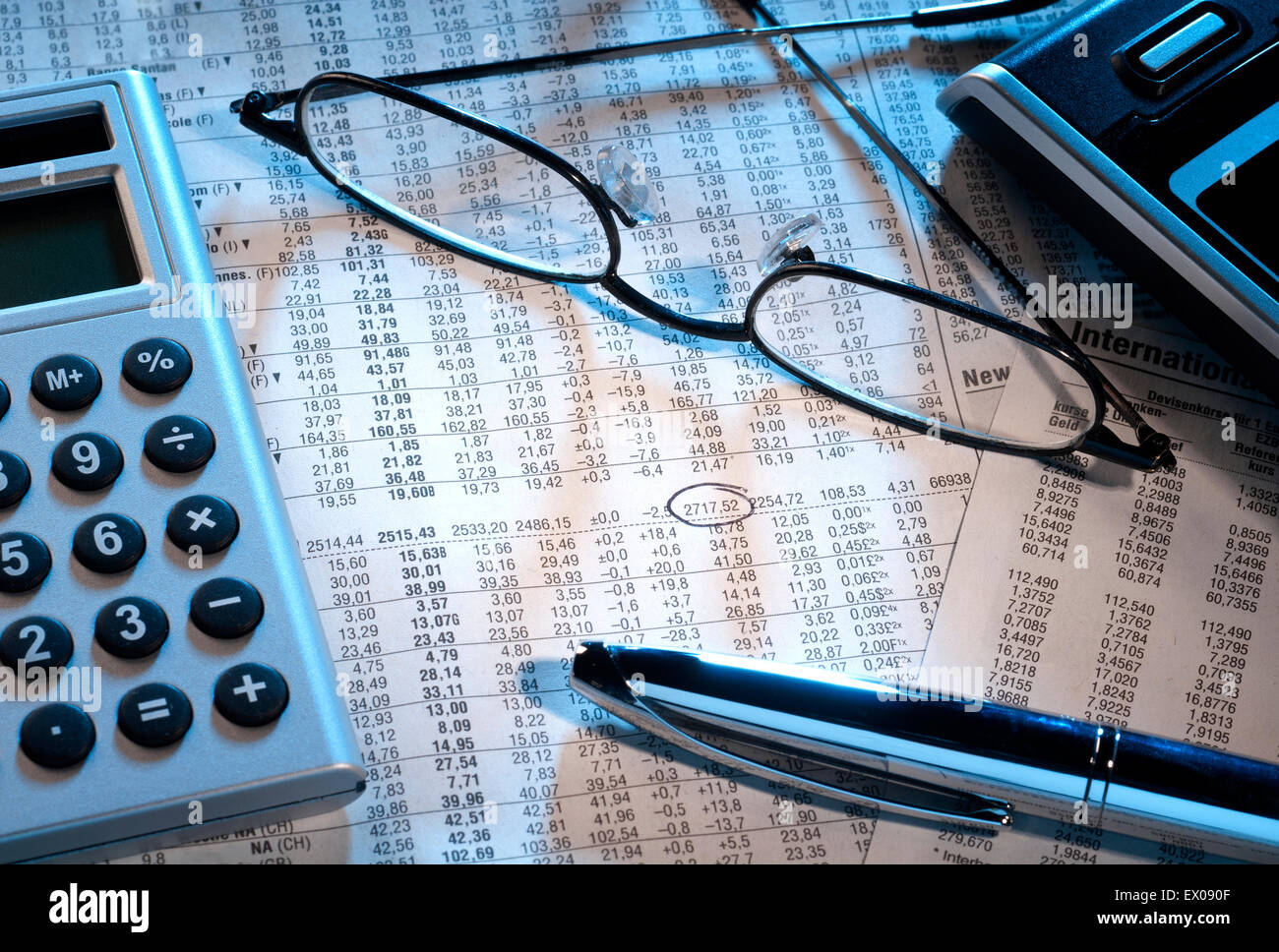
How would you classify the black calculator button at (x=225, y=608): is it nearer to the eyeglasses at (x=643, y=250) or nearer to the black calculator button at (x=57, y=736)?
the black calculator button at (x=57, y=736)

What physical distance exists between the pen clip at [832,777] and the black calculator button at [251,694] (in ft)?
0.40

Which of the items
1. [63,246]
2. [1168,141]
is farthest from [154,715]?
[1168,141]

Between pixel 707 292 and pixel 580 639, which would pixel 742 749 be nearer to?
pixel 580 639

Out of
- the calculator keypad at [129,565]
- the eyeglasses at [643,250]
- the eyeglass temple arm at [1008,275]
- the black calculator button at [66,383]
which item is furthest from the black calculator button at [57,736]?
the eyeglass temple arm at [1008,275]

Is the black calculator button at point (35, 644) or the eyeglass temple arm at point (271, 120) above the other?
the eyeglass temple arm at point (271, 120)

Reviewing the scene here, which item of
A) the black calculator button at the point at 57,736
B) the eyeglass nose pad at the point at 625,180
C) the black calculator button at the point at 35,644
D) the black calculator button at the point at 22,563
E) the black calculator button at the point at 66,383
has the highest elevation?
the eyeglass nose pad at the point at 625,180

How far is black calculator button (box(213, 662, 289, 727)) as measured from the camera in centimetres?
33

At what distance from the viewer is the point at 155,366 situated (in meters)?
0.37

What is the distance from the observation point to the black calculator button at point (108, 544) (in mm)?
345

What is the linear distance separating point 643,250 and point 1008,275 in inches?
6.6

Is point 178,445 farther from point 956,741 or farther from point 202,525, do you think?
point 956,741

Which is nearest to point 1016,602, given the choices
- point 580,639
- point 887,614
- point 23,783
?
point 887,614

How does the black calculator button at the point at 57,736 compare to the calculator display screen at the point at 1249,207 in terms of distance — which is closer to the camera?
the black calculator button at the point at 57,736
